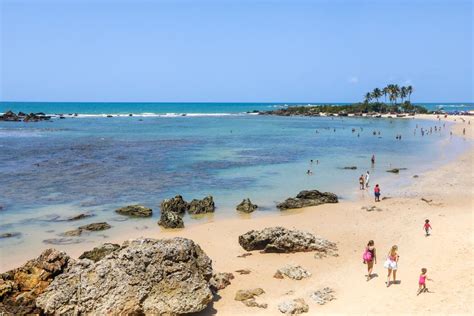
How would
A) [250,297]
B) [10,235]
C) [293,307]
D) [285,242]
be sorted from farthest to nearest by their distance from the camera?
1. [10,235]
2. [285,242]
3. [250,297]
4. [293,307]

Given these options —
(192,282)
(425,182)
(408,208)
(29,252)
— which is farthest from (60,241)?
(425,182)

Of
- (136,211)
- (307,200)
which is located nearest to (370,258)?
(307,200)

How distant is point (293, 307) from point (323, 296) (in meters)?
1.32

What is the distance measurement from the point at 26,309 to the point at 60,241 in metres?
8.58

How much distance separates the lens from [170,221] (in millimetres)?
22750

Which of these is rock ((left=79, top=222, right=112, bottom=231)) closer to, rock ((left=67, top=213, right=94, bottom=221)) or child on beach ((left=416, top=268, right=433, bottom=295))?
rock ((left=67, top=213, right=94, bottom=221))

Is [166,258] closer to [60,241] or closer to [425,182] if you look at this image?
[60,241]

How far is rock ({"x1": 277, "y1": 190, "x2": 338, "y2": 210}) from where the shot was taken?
2656 centimetres

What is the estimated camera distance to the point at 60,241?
20.3m

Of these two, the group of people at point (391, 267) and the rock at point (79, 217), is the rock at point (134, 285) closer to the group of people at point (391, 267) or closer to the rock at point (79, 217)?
the group of people at point (391, 267)

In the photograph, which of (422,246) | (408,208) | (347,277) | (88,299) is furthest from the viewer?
(408,208)

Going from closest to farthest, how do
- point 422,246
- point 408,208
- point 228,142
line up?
point 422,246
point 408,208
point 228,142

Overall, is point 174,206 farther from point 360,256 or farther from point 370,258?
point 370,258

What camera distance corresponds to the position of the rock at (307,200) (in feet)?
87.1
